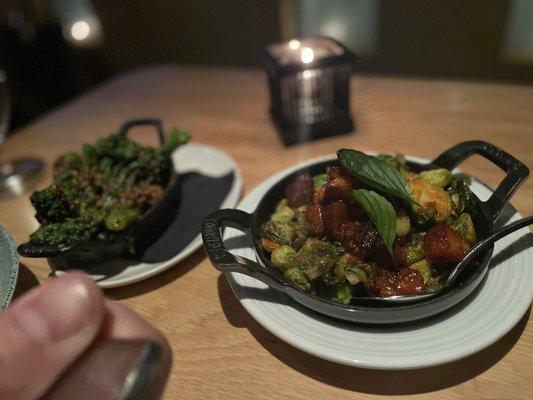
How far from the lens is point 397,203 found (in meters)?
1.07

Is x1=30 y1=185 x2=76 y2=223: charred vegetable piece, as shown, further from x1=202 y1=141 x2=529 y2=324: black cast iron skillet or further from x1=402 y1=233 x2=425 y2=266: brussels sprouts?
x1=402 y1=233 x2=425 y2=266: brussels sprouts

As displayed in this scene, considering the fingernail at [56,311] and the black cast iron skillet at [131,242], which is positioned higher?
the fingernail at [56,311]

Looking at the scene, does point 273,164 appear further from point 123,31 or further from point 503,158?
point 123,31

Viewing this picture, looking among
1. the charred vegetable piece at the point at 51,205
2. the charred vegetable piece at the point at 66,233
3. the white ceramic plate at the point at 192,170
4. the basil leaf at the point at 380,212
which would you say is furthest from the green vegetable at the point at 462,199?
the charred vegetable piece at the point at 51,205

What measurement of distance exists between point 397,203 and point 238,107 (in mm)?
1610

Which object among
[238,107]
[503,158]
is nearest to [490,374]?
[503,158]

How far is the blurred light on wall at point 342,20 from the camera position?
3.94 metres

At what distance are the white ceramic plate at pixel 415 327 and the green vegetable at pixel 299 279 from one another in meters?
0.06

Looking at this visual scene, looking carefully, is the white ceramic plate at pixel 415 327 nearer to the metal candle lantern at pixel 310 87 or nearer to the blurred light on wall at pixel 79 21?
the metal candle lantern at pixel 310 87

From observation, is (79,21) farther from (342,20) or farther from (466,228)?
(466,228)

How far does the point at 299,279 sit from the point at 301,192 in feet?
0.98

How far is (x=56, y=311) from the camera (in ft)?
2.50

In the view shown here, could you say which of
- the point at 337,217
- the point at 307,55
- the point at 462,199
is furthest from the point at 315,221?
the point at 307,55

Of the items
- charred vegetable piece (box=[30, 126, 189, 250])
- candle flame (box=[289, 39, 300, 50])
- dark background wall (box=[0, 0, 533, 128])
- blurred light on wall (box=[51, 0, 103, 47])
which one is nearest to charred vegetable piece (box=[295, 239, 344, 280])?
charred vegetable piece (box=[30, 126, 189, 250])
